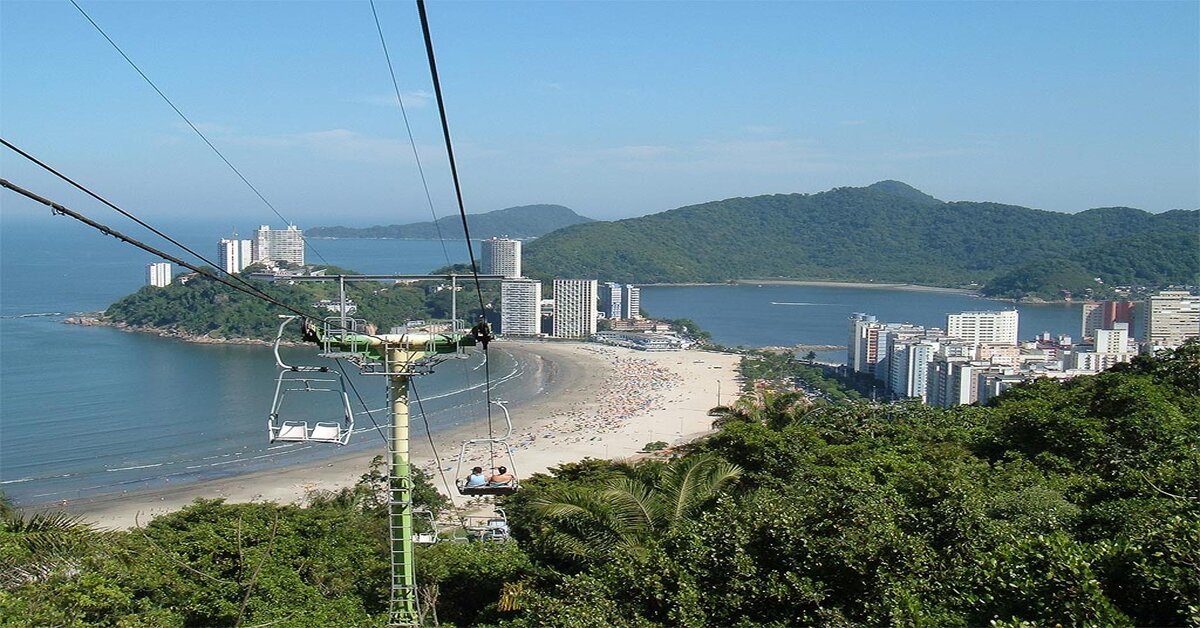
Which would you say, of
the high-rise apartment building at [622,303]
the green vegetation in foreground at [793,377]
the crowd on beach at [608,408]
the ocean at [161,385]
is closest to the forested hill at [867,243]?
the ocean at [161,385]

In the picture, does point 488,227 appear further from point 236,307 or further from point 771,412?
point 771,412

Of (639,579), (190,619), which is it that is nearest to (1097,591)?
(639,579)

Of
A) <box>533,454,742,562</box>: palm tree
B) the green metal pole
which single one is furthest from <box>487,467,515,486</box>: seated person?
the green metal pole

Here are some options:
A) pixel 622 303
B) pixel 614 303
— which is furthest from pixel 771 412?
pixel 622 303

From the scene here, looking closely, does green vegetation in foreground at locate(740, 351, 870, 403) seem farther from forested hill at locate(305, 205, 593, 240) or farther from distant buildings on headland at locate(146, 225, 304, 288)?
forested hill at locate(305, 205, 593, 240)

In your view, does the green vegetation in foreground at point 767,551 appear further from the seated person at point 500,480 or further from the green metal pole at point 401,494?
the green metal pole at point 401,494

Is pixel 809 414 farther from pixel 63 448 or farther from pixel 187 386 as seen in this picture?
pixel 187 386
